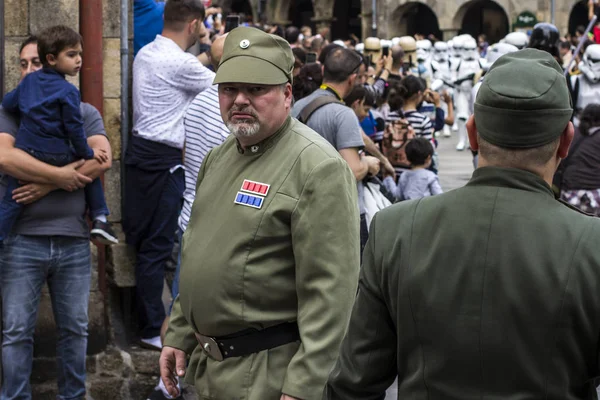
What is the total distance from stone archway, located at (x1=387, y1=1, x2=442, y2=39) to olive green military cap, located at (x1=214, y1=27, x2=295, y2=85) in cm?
3841

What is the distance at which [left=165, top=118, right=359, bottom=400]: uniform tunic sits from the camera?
3.24 meters

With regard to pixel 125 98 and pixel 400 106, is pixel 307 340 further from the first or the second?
pixel 400 106

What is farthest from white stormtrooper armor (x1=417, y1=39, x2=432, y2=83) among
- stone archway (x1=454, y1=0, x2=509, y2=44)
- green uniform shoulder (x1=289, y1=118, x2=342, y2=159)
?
stone archway (x1=454, y1=0, x2=509, y2=44)

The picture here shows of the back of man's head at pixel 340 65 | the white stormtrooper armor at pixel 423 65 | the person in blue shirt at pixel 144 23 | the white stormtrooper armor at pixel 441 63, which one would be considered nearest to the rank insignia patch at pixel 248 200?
the back of man's head at pixel 340 65

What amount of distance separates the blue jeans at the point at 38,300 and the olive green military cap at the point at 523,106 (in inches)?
124

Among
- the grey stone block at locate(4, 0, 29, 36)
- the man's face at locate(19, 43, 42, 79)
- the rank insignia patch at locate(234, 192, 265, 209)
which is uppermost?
the grey stone block at locate(4, 0, 29, 36)

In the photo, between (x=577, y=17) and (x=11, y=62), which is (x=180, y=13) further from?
(x=577, y=17)

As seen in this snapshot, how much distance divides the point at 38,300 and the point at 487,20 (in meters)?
39.5

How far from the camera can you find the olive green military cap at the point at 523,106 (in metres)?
2.21

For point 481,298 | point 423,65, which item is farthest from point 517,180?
point 423,65

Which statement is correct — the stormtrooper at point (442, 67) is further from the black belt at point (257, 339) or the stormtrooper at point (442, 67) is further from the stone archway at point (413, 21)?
the stone archway at point (413, 21)

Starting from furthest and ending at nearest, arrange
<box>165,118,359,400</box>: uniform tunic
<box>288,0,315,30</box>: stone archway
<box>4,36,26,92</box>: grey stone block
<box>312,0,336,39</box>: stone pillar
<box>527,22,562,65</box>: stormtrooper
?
<box>288,0,315,30</box>: stone archway → <box>312,0,336,39</box>: stone pillar → <box>527,22,562,65</box>: stormtrooper → <box>4,36,26,92</box>: grey stone block → <box>165,118,359,400</box>: uniform tunic

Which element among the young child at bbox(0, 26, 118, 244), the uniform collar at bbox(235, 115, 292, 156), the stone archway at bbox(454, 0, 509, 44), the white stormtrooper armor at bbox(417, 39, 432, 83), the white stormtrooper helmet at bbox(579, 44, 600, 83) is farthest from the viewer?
the stone archway at bbox(454, 0, 509, 44)

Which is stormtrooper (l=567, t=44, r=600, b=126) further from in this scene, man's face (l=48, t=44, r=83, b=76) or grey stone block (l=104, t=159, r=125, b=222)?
man's face (l=48, t=44, r=83, b=76)
